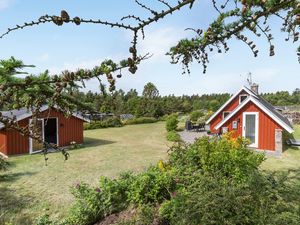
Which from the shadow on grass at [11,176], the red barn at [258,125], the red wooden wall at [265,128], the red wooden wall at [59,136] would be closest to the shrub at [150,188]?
the shadow on grass at [11,176]

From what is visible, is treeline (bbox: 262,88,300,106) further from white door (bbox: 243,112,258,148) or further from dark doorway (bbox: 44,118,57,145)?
dark doorway (bbox: 44,118,57,145)

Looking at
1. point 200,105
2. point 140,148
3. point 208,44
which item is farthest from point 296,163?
point 200,105

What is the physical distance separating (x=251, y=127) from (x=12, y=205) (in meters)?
14.5

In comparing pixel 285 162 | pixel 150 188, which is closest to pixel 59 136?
pixel 150 188

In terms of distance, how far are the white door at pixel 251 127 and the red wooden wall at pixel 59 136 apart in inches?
455

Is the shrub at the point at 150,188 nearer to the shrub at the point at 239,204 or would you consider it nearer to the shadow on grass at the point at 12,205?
the shrub at the point at 239,204

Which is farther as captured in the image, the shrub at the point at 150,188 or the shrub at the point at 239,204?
the shrub at the point at 150,188

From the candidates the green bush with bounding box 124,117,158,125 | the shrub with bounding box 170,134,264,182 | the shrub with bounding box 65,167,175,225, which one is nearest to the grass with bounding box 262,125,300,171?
the shrub with bounding box 170,134,264,182

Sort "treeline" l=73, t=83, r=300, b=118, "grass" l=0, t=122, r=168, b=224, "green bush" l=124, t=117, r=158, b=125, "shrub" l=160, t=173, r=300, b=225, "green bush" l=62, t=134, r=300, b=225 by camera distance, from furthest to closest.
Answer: "treeline" l=73, t=83, r=300, b=118 → "green bush" l=124, t=117, r=158, b=125 → "grass" l=0, t=122, r=168, b=224 → "green bush" l=62, t=134, r=300, b=225 → "shrub" l=160, t=173, r=300, b=225

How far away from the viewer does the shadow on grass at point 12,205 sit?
281 inches

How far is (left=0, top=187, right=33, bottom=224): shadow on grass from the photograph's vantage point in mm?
7141

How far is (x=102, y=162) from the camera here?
47.0 ft

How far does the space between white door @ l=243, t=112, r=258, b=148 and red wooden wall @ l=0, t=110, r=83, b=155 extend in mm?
11545

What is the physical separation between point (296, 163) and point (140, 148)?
9.76 metres
